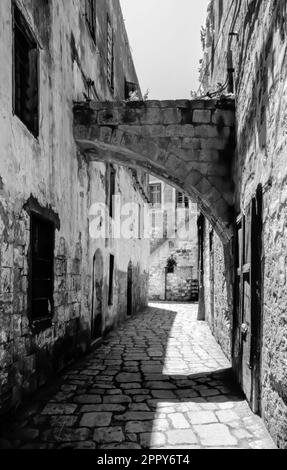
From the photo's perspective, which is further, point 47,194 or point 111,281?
point 111,281

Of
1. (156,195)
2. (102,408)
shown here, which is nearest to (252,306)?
(102,408)

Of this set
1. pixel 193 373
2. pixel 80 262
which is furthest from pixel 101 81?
pixel 193 373

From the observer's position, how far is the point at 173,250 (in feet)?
62.8

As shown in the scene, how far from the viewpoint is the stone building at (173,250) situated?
18500mm

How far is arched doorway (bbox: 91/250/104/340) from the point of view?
7.11m

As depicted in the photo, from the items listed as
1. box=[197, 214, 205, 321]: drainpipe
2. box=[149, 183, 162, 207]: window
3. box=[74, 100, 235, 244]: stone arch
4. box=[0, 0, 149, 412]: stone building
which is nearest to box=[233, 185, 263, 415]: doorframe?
box=[74, 100, 235, 244]: stone arch

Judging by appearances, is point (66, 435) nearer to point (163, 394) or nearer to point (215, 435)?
point (215, 435)

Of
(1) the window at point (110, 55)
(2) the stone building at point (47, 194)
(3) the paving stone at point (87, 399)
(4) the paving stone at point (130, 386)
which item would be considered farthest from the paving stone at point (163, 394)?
(1) the window at point (110, 55)

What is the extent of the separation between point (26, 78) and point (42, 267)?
2.05 metres

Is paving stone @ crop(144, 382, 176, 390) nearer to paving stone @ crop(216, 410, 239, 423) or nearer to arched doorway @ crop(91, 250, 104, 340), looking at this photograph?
paving stone @ crop(216, 410, 239, 423)

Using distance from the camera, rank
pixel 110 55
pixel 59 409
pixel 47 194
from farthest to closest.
Result: pixel 110 55
pixel 47 194
pixel 59 409
